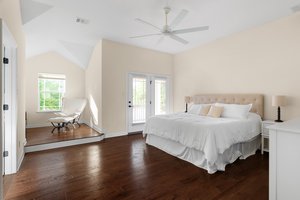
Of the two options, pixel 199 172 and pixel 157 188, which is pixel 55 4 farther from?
pixel 199 172

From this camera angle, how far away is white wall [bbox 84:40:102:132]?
A: 4715 millimetres

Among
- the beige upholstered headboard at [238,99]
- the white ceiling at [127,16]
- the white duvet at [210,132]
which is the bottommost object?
the white duvet at [210,132]

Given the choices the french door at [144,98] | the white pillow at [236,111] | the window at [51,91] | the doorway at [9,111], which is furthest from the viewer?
the window at [51,91]

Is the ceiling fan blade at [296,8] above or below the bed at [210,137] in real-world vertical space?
above

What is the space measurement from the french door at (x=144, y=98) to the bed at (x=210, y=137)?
1312mm

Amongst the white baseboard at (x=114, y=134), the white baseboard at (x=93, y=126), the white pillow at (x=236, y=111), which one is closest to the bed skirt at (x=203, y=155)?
the white pillow at (x=236, y=111)

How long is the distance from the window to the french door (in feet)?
9.98

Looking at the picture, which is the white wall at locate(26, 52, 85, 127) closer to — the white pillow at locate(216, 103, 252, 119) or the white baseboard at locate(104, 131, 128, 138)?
the white baseboard at locate(104, 131, 128, 138)

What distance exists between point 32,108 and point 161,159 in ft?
16.9

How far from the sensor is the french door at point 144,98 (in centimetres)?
511

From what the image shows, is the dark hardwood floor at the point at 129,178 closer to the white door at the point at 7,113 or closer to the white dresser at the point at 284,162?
the white door at the point at 7,113

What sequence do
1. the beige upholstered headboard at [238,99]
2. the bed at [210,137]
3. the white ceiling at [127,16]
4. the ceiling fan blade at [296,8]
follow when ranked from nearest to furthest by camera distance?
1. the bed at [210,137]
2. the white ceiling at [127,16]
3. the ceiling fan blade at [296,8]
4. the beige upholstered headboard at [238,99]

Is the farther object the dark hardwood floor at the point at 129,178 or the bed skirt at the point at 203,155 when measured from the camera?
the bed skirt at the point at 203,155

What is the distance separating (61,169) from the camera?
267 cm
